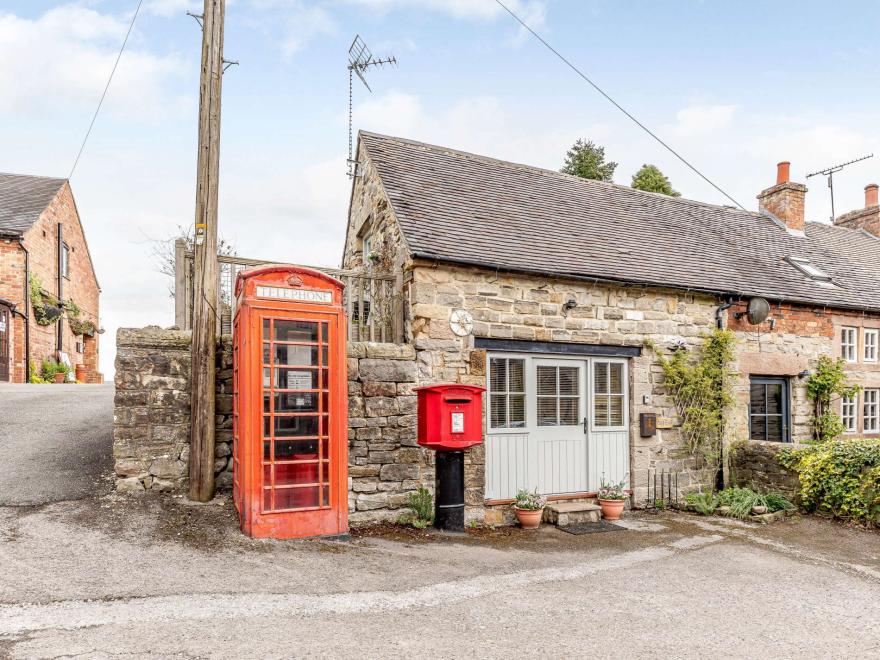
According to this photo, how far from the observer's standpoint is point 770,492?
355 inches

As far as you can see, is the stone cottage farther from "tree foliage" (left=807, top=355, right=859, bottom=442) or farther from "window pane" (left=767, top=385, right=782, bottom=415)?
"tree foliage" (left=807, top=355, right=859, bottom=442)

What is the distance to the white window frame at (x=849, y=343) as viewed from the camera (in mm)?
11383

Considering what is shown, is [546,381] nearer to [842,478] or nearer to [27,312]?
[842,478]

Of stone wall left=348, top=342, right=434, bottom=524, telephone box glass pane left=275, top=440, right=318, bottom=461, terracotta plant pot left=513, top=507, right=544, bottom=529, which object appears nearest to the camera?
telephone box glass pane left=275, top=440, right=318, bottom=461

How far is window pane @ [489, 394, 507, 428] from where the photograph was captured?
8.07 m

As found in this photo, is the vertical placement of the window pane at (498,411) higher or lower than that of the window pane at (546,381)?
lower

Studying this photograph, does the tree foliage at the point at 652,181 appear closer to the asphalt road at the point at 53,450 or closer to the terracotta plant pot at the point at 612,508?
the terracotta plant pot at the point at 612,508

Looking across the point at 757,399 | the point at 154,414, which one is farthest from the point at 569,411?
the point at 154,414

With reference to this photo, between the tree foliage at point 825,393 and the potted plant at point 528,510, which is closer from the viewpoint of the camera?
the potted plant at point 528,510

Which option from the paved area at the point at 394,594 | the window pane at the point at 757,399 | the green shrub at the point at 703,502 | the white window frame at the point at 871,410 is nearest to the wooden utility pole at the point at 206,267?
the paved area at the point at 394,594

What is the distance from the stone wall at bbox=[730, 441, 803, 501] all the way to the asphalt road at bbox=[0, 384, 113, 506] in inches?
350

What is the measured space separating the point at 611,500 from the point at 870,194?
15.7 metres

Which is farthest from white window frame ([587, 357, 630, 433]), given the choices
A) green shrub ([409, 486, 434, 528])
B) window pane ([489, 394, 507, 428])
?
green shrub ([409, 486, 434, 528])

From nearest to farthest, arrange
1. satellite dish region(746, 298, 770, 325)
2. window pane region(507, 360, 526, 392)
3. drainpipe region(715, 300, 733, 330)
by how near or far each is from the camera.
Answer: window pane region(507, 360, 526, 392)
drainpipe region(715, 300, 733, 330)
satellite dish region(746, 298, 770, 325)
